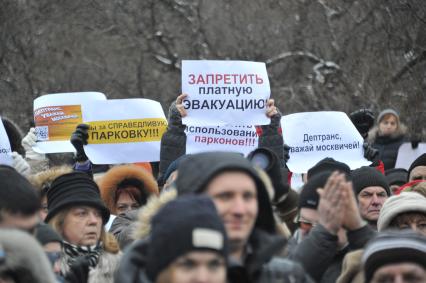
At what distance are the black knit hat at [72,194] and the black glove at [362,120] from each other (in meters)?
3.74

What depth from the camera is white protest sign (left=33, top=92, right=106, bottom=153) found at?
12.1m

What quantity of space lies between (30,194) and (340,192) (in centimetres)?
131

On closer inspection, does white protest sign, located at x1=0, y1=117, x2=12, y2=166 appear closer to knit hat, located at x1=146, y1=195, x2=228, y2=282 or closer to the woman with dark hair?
the woman with dark hair

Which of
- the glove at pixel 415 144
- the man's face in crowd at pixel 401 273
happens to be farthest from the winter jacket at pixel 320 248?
the glove at pixel 415 144

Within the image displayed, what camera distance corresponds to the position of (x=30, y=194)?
6.65 metres

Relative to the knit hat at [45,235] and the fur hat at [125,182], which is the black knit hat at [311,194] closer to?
the knit hat at [45,235]

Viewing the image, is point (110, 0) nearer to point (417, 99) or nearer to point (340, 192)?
point (417, 99)

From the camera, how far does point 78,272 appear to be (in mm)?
7863

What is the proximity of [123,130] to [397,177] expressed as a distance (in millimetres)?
2170

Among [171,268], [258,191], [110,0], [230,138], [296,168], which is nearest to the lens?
[171,268]

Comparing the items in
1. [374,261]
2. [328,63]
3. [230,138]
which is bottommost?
[374,261]

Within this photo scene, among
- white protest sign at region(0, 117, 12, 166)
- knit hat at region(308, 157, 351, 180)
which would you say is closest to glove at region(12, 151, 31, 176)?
white protest sign at region(0, 117, 12, 166)

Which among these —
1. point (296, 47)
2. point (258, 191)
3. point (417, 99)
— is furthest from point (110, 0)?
point (258, 191)

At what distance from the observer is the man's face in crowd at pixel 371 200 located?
970 centimetres
